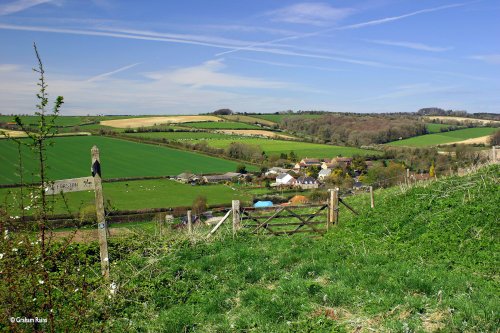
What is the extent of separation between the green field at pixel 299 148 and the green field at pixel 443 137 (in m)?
9.18

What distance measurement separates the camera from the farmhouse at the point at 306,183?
49241mm

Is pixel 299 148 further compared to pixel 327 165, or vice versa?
pixel 299 148

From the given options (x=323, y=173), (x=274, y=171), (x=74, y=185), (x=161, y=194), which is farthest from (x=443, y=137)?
(x=74, y=185)

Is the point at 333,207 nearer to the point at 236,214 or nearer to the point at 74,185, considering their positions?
the point at 236,214

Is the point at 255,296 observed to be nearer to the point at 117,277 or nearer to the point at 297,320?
the point at 297,320

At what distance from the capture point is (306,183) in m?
50.1

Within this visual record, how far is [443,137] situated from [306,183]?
38.9 m

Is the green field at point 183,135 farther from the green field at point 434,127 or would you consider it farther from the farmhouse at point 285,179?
the green field at point 434,127

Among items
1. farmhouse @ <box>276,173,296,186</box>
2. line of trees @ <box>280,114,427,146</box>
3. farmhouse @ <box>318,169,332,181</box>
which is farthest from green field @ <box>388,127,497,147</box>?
farmhouse @ <box>276,173,296,186</box>

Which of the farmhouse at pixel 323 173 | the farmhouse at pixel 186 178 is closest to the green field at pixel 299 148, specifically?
the farmhouse at pixel 323 173

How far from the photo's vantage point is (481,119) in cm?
9875

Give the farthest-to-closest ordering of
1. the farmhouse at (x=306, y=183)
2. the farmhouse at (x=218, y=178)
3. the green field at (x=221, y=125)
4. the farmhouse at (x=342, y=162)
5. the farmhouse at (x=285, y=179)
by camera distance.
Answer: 1. the green field at (x=221, y=125)
2. the farmhouse at (x=342, y=162)
3. the farmhouse at (x=218, y=178)
4. the farmhouse at (x=285, y=179)
5. the farmhouse at (x=306, y=183)

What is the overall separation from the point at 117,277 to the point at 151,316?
5.56 feet

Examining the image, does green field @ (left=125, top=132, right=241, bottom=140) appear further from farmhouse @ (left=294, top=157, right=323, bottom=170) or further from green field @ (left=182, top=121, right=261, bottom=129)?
farmhouse @ (left=294, top=157, right=323, bottom=170)
